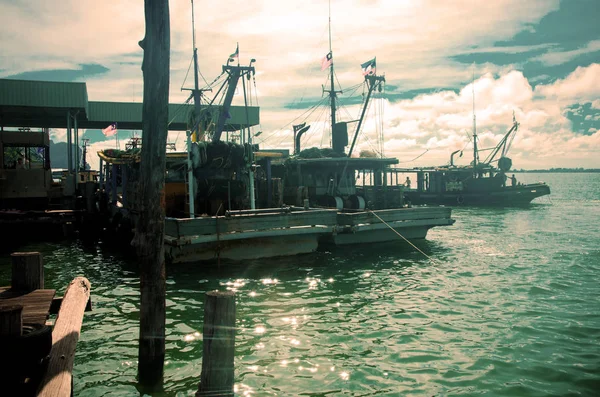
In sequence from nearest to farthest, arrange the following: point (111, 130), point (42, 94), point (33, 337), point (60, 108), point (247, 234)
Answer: point (33, 337) < point (247, 234) < point (42, 94) < point (60, 108) < point (111, 130)

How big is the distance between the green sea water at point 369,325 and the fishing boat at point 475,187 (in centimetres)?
3778

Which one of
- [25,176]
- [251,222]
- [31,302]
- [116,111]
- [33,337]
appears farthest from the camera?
[116,111]

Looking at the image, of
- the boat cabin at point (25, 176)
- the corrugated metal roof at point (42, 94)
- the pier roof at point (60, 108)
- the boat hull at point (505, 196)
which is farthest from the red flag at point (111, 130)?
the boat hull at point (505, 196)

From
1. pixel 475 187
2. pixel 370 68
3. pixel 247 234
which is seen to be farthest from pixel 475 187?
pixel 247 234

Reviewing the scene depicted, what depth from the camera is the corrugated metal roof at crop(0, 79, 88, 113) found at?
2666 cm

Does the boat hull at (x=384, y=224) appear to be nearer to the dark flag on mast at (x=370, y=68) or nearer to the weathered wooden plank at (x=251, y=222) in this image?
the weathered wooden plank at (x=251, y=222)

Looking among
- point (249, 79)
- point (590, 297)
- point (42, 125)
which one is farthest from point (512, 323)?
point (42, 125)

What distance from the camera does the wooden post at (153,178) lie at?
18.1 ft

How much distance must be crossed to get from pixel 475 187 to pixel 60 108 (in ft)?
144

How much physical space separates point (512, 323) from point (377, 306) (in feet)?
8.79

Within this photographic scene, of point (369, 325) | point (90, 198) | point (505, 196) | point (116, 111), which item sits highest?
point (116, 111)

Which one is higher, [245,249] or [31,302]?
[31,302]

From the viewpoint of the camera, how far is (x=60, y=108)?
28.5m

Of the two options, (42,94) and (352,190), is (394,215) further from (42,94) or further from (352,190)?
(42,94)
